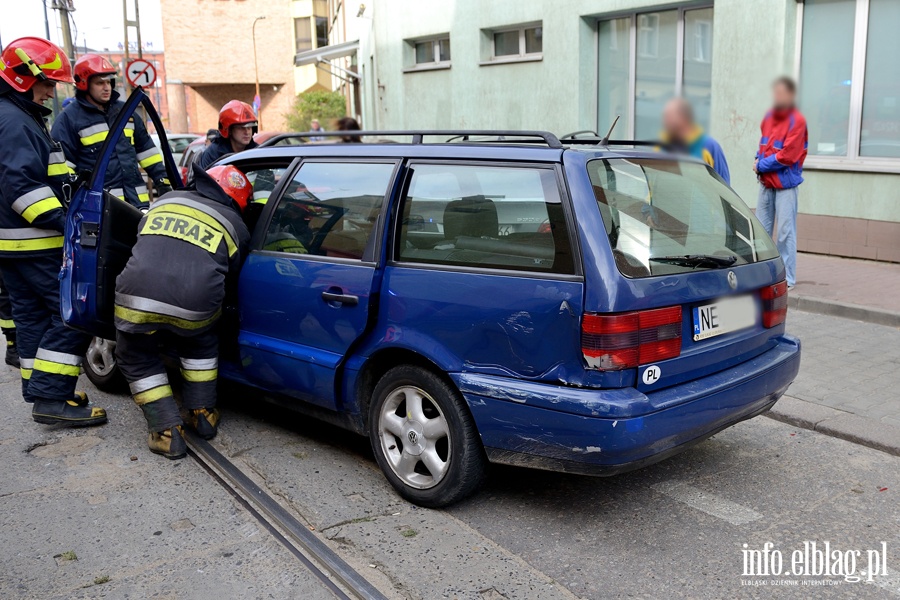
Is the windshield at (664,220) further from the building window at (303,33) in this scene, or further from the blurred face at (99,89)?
the building window at (303,33)

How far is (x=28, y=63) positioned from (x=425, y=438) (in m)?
3.13

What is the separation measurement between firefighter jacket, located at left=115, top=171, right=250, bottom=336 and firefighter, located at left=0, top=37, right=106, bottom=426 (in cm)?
86

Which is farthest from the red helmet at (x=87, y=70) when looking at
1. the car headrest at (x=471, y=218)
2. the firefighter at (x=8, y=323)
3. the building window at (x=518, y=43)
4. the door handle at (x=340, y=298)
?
the building window at (x=518, y=43)

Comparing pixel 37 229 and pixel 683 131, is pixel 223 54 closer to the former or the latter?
pixel 37 229

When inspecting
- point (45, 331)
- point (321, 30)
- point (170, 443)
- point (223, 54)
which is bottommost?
point (170, 443)

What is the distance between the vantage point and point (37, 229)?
469cm

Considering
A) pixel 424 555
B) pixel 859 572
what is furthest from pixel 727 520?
pixel 424 555

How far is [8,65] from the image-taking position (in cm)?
455

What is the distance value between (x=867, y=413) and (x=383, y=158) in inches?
123

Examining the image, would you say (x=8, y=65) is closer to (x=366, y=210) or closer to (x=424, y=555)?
(x=366, y=210)

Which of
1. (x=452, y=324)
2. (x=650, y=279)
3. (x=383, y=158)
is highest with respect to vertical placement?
(x=383, y=158)

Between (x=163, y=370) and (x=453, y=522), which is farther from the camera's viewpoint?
(x=163, y=370)

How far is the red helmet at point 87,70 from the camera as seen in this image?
5.71 metres

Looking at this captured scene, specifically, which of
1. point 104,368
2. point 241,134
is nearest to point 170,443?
point 104,368
